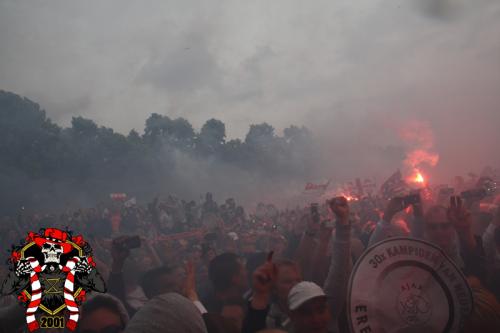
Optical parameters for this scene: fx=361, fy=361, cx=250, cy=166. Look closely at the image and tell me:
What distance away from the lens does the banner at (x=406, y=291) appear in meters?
2.84

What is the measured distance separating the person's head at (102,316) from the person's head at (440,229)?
3.75 meters

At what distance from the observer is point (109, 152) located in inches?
1374

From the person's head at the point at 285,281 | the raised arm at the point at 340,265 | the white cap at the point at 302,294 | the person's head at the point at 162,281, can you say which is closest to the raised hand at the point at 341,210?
the raised arm at the point at 340,265

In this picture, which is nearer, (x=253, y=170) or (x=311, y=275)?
(x=311, y=275)

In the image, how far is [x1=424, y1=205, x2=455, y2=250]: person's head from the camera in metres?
4.45

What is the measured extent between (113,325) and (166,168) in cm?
3565

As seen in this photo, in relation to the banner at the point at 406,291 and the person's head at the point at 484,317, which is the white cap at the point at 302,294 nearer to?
the banner at the point at 406,291

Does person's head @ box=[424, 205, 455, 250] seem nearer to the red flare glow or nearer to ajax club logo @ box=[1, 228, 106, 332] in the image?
ajax club logo @ box=[1, 228, 106, 332]

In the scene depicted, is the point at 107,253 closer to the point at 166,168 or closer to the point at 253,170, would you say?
the point at 166,168

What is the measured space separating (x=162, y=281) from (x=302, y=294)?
290 cm

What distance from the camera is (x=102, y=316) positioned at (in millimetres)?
3732

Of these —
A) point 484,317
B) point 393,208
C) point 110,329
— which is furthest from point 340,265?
point 110,329

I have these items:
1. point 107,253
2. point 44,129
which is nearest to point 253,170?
point 44,129

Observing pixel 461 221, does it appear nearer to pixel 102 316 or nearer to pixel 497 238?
pixel 497 238
